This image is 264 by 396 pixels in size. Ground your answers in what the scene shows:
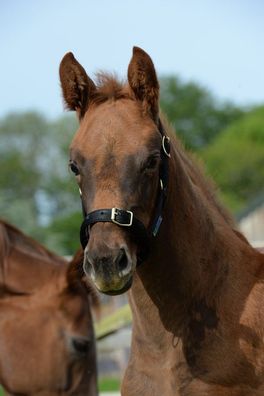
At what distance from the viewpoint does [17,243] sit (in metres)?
7.70

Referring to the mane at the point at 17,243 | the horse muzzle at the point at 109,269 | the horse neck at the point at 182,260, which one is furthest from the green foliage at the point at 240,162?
the horse muzzle at the point at 109,269

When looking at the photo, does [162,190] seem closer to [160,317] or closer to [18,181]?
[160,317]

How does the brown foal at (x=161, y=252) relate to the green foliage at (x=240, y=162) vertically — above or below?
above

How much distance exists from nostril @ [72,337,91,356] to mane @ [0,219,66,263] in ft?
2.91

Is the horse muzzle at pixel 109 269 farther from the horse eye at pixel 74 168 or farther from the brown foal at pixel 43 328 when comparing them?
the brown foal at pixel 43 328

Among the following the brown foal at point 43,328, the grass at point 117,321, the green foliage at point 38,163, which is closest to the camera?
the brown foal at point 43,328

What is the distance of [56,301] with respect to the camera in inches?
289

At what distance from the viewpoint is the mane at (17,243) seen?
752cm

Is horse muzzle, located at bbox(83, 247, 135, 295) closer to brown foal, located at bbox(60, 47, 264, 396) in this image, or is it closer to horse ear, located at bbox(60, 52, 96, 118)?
brown foal, located at bbox(60, 47, 264, 396)

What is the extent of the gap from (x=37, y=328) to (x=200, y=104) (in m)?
75.4

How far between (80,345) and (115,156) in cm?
351

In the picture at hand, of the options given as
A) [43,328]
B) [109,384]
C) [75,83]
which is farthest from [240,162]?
[75,83]

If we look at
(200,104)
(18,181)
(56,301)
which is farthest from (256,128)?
(56,301)

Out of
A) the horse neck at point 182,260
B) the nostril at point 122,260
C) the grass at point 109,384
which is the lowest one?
the grass at point 109,384
